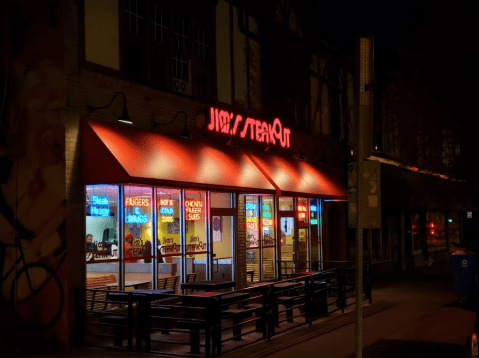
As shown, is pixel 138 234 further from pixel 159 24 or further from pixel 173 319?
pixel 159 24

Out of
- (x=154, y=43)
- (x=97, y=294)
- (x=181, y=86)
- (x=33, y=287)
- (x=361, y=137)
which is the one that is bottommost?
(x=97, y=294)

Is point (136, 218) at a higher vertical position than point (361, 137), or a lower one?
lower

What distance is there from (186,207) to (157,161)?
2335 mm

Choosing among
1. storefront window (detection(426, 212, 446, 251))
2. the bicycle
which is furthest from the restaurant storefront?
storefront window (detection(426, 212, 446, 251))

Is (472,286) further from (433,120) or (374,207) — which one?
(374,207)

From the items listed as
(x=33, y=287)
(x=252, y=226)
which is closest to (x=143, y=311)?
(x=33, y=287)

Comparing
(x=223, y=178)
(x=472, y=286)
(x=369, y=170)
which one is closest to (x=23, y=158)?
(x=223, y=178)

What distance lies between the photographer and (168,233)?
1390cm

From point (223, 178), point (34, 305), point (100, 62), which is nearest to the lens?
point (34, 305)

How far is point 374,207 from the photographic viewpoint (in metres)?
7.44

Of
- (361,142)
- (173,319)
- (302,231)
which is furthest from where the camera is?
(302,231)

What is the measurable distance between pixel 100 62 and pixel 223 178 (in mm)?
3572

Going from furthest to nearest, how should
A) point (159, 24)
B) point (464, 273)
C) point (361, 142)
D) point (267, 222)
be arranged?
point (267, 222) < point (159, 24) < point (464, 273) < point (361, 142)

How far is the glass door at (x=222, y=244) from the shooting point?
Result: 15.5 metres
